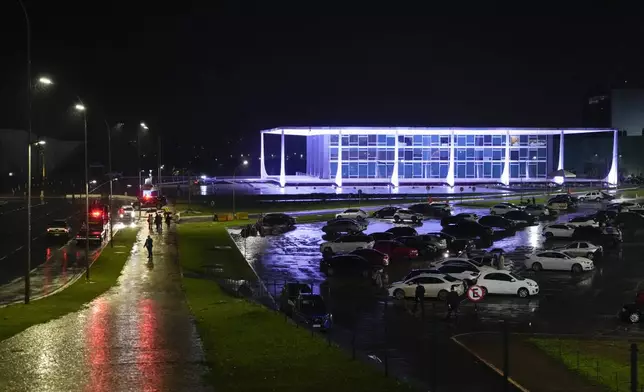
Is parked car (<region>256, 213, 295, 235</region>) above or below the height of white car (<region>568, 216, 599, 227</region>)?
below

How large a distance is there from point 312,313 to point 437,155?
2823 inches

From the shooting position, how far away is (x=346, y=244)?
117 feet

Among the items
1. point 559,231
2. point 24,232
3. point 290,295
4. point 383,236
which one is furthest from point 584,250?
point 24,232

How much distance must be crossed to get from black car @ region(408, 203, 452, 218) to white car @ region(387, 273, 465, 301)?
95.2ft

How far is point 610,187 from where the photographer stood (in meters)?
83.4

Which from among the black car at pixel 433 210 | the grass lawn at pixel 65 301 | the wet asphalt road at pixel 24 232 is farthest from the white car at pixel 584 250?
the wet asphalt road at pixel 24 232

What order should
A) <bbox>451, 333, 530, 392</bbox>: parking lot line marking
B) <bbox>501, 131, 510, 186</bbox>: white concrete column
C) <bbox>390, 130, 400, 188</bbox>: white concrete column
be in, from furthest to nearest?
1. <bbox>501, 131, 510, 186</bbox>: white concrete column
2. <bbox>390, 130, 400, 188</bbox>: white concrete column
3. <bbox>451, 333, 530, 392</bbox>: parking lot line marking

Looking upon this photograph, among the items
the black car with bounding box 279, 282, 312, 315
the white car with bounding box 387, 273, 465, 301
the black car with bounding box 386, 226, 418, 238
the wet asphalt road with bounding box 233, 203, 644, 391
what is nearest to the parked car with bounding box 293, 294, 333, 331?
the wet asphalt road with bounding box 233, 203, 644, 391

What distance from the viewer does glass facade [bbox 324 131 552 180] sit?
87.9 metres

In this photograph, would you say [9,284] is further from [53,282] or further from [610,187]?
[610,187]

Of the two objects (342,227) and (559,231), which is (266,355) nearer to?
(342,227)

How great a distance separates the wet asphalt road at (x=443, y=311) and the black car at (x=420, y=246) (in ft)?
4.21

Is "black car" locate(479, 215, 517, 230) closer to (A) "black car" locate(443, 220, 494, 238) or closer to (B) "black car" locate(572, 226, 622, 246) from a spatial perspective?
(A) "black car" locate(443, 220, 494, 238)

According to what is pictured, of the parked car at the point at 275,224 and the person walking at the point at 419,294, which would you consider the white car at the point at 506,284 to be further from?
the parked car at the point at 275,224
